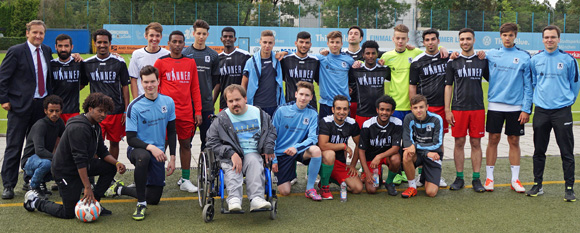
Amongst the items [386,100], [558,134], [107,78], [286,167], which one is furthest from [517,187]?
[107,78]

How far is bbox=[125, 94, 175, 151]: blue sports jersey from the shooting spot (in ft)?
16.1

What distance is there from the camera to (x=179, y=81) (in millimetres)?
5594

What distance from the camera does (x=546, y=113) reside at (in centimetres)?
533

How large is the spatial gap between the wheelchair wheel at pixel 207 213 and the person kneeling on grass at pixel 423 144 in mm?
2172

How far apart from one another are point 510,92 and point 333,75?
2.02 meters

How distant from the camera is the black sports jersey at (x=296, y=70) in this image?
6.05 metres

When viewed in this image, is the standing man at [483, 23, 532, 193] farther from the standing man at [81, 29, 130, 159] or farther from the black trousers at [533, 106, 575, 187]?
the standing man at [81, 29, 130, 159]

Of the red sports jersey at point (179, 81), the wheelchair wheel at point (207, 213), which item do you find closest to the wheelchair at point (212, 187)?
the wheelchair wheel at point (207, 213)

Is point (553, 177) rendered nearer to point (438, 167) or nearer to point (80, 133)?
point (438, 167)

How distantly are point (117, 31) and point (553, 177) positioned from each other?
29.9 m

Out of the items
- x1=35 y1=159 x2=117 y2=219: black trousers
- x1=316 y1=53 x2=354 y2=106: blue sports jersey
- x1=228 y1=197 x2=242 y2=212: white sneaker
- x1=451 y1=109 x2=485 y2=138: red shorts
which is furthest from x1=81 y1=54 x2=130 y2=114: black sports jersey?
x1=451 y1=109 x2=485 y2=138: red shorts

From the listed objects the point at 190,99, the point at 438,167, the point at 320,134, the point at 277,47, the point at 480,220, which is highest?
the point at 277,47

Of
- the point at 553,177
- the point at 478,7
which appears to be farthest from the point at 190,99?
the point at 478,7

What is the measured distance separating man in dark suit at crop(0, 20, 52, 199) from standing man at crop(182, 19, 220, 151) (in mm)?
1613
